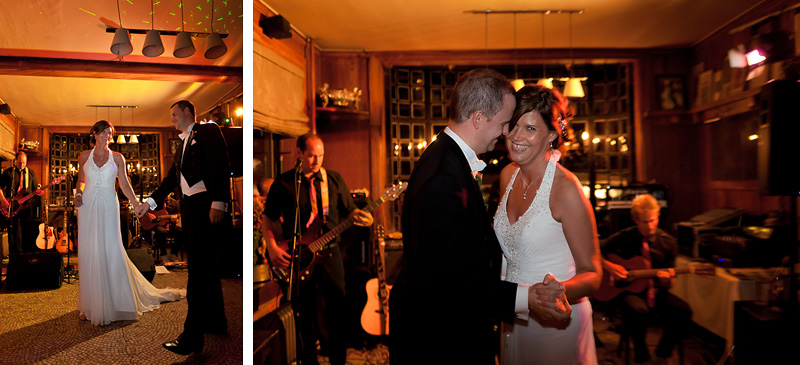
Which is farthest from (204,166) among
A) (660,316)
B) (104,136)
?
(660,316)

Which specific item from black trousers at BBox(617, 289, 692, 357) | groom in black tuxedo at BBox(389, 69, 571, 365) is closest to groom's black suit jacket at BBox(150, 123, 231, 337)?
groom in black tuxedo at BBox(389, 69, 571, 365)

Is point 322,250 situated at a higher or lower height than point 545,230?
lower

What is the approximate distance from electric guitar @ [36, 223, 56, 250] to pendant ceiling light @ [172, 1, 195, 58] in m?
1.00

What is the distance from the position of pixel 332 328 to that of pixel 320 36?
3.21 meters

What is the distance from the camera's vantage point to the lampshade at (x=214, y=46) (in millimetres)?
2473

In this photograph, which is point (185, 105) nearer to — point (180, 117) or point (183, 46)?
point (180, 117)

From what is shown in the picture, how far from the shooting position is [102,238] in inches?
88.1

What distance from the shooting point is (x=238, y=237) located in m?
2.66

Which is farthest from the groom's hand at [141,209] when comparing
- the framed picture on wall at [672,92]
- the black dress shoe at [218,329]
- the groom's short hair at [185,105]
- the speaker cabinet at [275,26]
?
the framed picture on wall at [672,92]

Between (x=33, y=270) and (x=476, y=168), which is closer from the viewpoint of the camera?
(x=476, y=168)

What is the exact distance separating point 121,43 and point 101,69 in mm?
151

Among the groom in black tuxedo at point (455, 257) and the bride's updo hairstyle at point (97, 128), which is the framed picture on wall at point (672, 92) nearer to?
the groom in black tuxedo at point (455, 257)

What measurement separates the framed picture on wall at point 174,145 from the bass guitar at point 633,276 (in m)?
2.94

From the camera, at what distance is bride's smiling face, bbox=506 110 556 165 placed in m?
1.88
